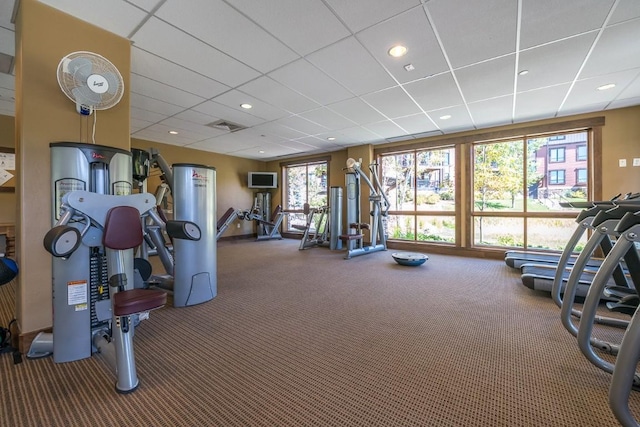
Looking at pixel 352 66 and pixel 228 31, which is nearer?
pixel 228 31

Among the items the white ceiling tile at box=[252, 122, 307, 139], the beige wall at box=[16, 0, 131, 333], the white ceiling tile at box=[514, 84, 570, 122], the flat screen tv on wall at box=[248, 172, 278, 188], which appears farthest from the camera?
the flat screen tv on wall at box=[248, 172, 278, 188]

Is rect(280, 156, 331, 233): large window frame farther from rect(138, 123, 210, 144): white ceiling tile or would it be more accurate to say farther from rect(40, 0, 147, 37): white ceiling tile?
rect(40, 0, 147, 37): white ceiling tile

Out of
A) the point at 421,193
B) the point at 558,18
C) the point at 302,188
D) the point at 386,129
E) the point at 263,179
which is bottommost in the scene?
the point at 421,193

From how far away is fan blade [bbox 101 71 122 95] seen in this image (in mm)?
2002

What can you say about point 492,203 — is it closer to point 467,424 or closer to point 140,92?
point 467,424

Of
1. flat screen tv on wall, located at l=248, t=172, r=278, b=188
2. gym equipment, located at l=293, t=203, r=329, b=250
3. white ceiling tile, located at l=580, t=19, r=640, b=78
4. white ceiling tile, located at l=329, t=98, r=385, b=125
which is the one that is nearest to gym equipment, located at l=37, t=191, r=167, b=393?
white ceiling tile, located at l=329, t=98, r=385, b=125

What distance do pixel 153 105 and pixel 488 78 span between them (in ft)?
15.5

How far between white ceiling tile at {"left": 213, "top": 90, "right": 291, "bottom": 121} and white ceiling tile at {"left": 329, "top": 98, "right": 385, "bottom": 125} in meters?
0.91

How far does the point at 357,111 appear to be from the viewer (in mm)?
4375

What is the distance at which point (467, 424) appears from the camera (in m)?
1.29

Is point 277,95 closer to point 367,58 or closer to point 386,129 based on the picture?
point 367,58

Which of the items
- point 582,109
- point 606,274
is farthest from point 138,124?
point 582,109

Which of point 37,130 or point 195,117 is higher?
point 195,117

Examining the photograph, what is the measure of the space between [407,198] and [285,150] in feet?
11.8
